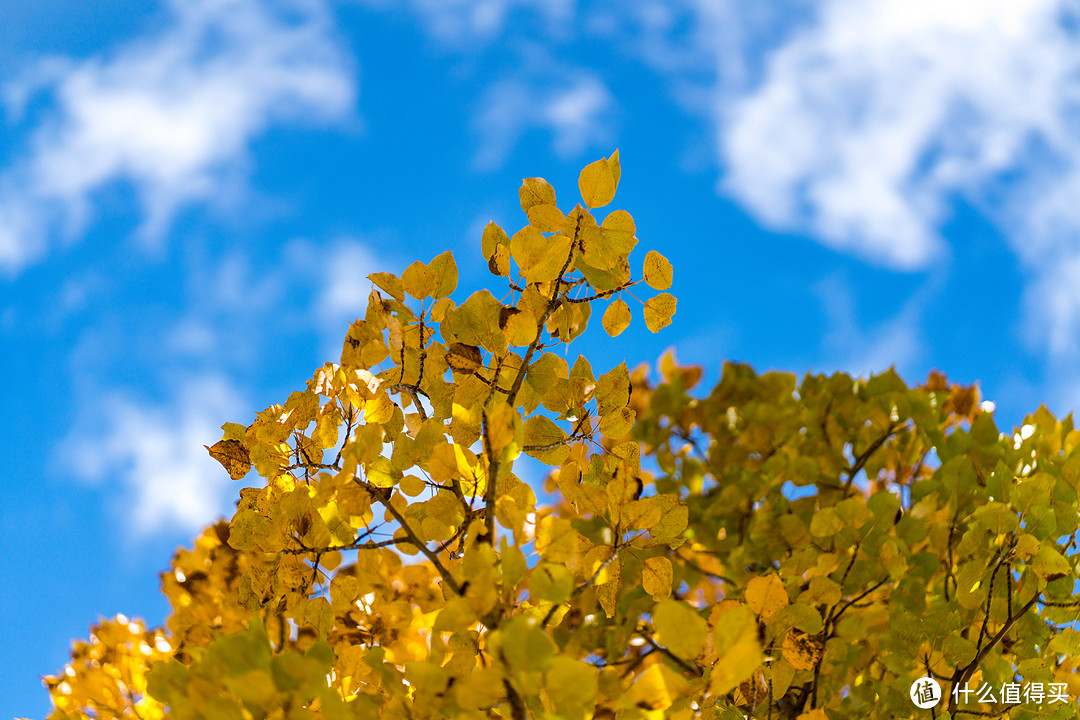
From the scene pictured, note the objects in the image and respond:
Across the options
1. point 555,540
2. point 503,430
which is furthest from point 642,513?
point 503,430

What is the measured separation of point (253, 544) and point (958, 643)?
134 cm

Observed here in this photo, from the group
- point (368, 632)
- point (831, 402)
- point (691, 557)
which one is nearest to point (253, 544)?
point (368, 632)

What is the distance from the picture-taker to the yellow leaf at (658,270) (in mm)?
1196

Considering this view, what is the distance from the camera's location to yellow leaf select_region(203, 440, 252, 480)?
128 centimetres

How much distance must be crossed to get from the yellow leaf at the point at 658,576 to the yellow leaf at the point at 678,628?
0.27 metres

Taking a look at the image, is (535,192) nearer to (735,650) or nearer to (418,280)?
(418,280)

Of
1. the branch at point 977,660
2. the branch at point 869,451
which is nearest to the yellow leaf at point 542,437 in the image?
the branch at point 977,660

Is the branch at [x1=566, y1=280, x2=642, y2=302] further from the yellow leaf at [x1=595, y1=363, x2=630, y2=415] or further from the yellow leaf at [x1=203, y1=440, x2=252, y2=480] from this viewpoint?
the yellow leaf at [x1=203, y1=440, x2=252, y2=480]

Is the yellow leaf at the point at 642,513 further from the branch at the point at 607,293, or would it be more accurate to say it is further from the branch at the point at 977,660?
the branch at the point at 977,660

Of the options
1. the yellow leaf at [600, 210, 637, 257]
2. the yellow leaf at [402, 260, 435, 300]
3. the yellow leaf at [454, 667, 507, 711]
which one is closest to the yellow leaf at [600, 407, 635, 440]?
the yellow leaf at [600, 210, 637, 257]

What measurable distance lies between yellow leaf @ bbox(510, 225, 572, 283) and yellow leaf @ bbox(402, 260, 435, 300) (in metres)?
0.18

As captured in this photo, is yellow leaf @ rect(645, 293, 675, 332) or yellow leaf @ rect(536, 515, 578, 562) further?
yellow leaf @ rect(645, 293, 675, 332)

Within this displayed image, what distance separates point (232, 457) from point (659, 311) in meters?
0.79

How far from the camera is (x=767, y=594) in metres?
1.17
